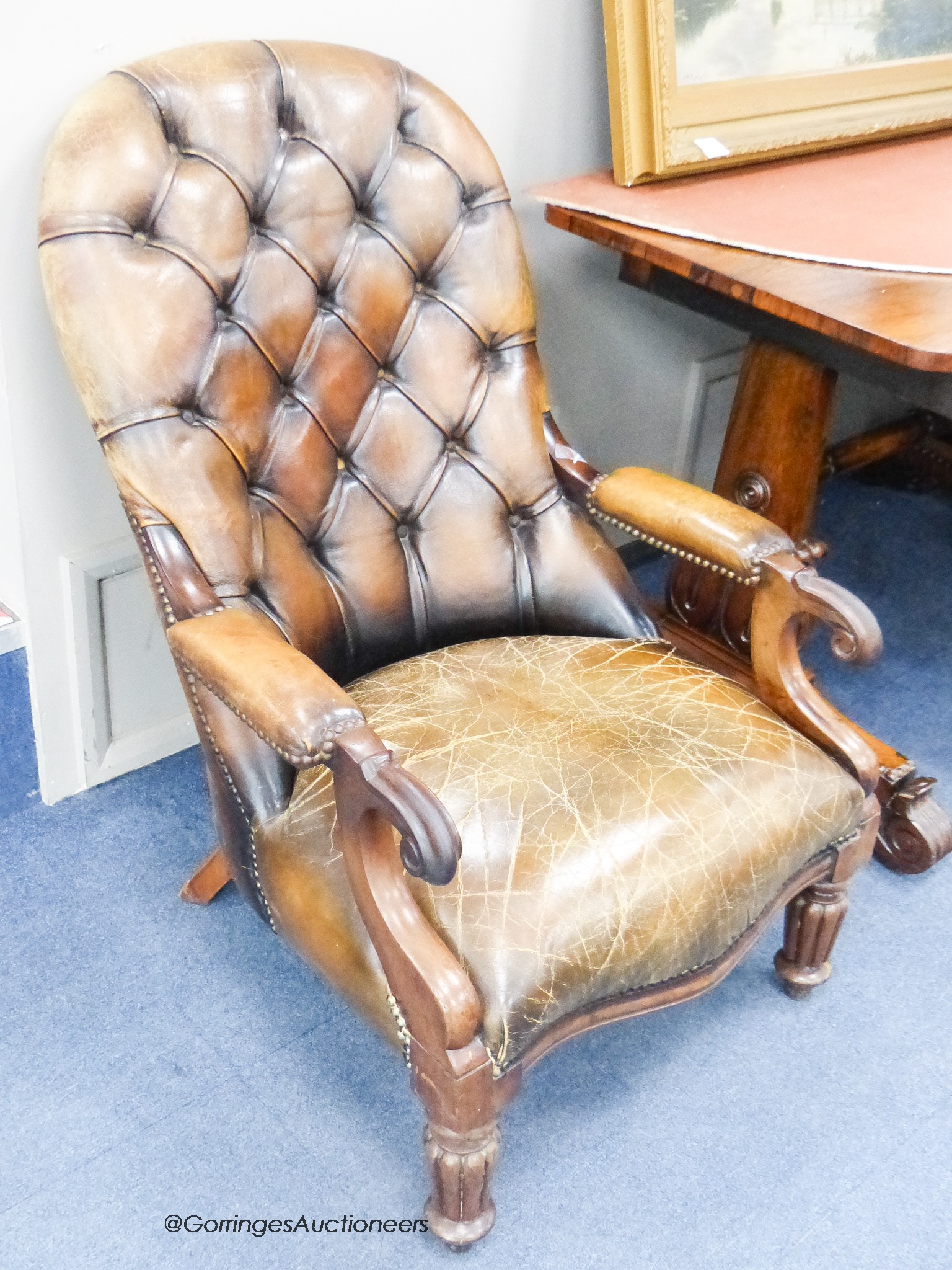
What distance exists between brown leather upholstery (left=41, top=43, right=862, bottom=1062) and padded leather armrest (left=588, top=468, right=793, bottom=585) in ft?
0.29

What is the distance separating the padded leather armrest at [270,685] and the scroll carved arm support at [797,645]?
0.53 metres

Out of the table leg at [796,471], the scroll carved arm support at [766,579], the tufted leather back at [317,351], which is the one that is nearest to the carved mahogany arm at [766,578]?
the scroll carved arm support at [766,579]

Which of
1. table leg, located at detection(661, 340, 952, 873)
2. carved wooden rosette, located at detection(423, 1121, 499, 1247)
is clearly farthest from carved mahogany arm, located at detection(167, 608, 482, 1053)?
table leg, located at detection(661, 340, 952, 873)

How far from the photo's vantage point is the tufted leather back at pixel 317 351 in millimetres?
1246

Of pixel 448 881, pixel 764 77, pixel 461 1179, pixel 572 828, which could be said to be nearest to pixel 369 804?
pixel 448 881

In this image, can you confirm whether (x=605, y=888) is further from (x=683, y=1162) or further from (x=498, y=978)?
(x=683, y=1162)

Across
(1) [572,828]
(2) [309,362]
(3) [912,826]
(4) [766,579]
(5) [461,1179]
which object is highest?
(2) [309,362]

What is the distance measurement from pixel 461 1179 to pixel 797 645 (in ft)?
2.23

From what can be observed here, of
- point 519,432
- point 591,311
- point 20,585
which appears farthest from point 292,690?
point 591,311

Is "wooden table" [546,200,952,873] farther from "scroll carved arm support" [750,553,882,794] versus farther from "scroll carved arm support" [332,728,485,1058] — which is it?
"scroll carved arm support" [332,728,485,1058]

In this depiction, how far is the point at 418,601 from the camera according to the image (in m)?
1.51

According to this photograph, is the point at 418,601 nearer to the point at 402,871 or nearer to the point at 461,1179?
the point at 402,871

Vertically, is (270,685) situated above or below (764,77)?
below

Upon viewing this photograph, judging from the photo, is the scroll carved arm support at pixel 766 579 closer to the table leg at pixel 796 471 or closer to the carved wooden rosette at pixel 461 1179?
the table leg at pixel 796 471
